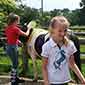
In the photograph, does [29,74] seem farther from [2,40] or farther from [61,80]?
[61,80]

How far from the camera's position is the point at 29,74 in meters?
10.3

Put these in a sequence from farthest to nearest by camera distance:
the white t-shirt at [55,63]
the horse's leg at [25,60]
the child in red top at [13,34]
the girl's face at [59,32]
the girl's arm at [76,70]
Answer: the horse's leg at [25,60] → the child in red top at [13,34] → the girl's arm at [76,70] → the white t-shirt at [55,63] → the girl's face at [59,32]

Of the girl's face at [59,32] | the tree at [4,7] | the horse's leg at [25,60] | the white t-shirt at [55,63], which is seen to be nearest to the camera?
the girl's face at [59,32]

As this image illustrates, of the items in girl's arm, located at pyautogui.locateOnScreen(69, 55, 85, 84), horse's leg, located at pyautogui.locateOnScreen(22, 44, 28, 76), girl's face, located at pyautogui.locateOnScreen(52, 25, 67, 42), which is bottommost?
horse's leg, located at pyautogui.locateOnScreen(22, 44, 28, 76)

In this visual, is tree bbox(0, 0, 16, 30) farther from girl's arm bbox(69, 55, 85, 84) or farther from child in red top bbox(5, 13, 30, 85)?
girl's arm bbox(69, 55, 85, 84)

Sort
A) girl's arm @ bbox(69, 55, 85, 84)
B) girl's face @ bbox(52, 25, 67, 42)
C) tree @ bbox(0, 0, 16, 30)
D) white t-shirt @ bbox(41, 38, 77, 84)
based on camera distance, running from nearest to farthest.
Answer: girl's face @ bbox(52, 25, 67, 42) → white t-shirt @ bbox(41, 38, 77, 84) → girl's arm @ bbox(69, 55, 85, 84) → tree @ bbox(0, 0, 16, 30)

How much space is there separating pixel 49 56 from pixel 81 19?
5439cm

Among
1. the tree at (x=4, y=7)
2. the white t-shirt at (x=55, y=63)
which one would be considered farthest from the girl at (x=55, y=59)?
the tree at (x=4, y=7)

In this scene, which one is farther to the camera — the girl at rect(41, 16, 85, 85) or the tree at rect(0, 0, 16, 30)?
the tree at rect(0, 0, 16, 30)

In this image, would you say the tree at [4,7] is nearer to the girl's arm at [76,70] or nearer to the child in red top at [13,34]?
the child in red top at [13,34]

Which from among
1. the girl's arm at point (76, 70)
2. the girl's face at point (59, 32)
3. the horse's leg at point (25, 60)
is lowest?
the horse's leg at point (25, 60)

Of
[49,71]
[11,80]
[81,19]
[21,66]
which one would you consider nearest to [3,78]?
[11,80]

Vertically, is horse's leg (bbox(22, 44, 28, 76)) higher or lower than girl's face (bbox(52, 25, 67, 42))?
lower

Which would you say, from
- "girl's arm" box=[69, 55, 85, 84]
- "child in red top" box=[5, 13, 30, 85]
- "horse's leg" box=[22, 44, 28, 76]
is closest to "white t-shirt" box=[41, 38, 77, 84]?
"girl's arm" box=[69, 55, 85, 84]
